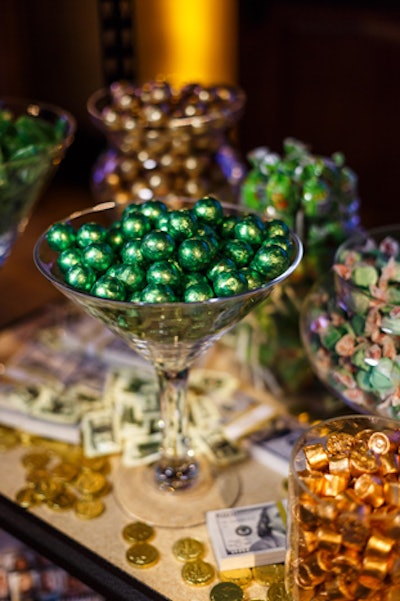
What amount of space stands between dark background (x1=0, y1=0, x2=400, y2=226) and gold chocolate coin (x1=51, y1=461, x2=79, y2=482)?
2.20 metres

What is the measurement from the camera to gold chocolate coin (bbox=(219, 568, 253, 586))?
2.98 ft

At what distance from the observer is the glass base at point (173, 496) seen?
1023 mm

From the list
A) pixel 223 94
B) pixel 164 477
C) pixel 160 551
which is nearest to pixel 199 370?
pixel 164 477

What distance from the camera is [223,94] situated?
4.76 ft

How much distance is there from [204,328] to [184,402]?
201 mm

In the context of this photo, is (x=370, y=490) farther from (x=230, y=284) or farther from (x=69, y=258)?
(x=69, y=258)

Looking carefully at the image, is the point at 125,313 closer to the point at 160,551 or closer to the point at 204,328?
the point at 204,328

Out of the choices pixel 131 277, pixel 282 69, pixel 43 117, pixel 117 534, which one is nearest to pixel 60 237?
pixel 131 277

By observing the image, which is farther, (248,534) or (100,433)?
(100,433)

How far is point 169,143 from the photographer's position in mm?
1354

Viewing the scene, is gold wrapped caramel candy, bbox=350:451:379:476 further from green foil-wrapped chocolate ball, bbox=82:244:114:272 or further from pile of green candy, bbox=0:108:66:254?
pile of green candy, bbox=0:108:66:254

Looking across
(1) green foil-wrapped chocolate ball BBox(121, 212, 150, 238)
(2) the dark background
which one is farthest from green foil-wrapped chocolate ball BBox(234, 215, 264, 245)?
(2) the dark background

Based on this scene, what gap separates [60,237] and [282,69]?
2.41 m

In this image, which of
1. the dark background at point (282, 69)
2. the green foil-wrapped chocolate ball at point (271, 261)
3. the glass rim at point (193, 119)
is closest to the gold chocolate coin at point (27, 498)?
the green foil-wrapped chocolate ball at point (271, 261)
